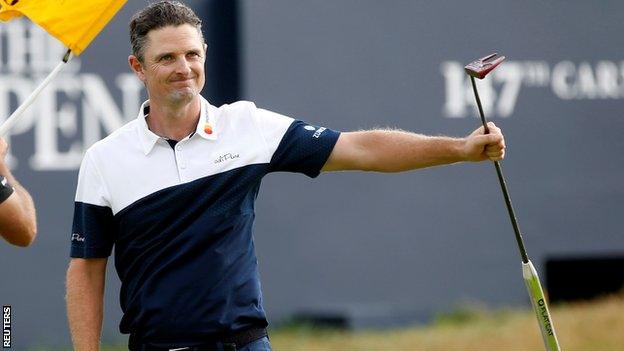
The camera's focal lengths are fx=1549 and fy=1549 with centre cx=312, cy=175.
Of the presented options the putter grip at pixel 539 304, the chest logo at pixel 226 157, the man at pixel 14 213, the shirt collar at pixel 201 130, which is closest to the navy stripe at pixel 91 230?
the shirt collar at pixel 201 130

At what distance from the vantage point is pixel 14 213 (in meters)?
4.66

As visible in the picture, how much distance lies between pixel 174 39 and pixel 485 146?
1.11 m

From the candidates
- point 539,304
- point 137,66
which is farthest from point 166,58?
point 539,304

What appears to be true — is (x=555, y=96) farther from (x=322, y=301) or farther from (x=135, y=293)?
(x=135, y=293)

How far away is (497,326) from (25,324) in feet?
10.3

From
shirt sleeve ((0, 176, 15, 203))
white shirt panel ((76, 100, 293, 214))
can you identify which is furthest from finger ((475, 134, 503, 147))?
shirt sleeve ((0, 176, 15, 203))

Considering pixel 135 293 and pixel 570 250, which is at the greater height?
pixel 135 293

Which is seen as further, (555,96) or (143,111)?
(555,96)

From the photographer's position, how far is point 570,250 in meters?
11.0

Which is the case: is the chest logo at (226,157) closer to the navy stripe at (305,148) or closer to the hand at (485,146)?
the navy stripe at (305,148)

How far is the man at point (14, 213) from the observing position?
4652 millimetres

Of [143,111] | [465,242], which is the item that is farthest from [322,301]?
[143,111]

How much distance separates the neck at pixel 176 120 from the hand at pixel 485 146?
0.94 metres

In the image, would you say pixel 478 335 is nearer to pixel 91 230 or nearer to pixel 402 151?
pixel 402 151
